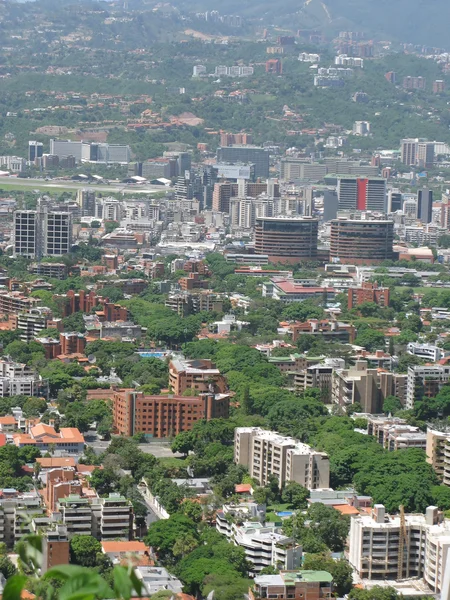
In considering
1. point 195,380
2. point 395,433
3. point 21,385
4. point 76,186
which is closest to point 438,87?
point 76,186

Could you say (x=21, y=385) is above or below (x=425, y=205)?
below

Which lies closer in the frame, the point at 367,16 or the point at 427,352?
the point at 427,352

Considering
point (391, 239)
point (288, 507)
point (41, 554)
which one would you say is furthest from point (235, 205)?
point (41, 554)

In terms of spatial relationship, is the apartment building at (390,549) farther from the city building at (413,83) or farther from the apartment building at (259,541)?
the city building at (413,83)

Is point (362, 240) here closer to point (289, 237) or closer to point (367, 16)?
point (289, 237)

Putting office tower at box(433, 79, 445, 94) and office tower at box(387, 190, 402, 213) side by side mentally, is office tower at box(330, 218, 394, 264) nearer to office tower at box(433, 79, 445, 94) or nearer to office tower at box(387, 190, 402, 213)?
office tower at box(387, 190, 402, 213)

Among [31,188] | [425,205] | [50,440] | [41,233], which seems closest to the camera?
[50,440]

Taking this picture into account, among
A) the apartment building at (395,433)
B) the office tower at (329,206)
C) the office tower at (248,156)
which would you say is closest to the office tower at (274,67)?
the office tower at (248,156)
